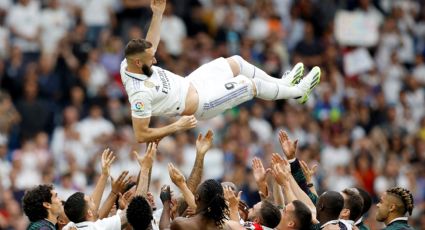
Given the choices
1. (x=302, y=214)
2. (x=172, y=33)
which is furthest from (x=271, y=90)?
(x=172, y=33)

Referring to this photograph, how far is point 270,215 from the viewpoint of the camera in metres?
12.9

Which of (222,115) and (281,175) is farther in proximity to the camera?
(222,115)

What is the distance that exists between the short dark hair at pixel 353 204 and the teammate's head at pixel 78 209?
300 centimetres

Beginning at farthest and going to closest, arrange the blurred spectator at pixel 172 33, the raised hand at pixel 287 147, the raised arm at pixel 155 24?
the blurred spectator at pixel 172 33 < the raised arm at pixel 155 24 < the raised hand at pixel 287 147

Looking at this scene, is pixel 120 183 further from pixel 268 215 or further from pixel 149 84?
pixel 268 215

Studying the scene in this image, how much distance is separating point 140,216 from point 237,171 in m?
9.51

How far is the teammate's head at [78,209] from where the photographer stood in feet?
41.2

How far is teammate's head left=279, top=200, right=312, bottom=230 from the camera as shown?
494 inches

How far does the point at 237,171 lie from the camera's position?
21453mm

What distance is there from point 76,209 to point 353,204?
3.21 m

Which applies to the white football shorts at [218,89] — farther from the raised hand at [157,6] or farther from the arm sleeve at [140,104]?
the raised hand at [157,6]

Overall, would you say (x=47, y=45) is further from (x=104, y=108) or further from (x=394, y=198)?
(x=394, y=198)

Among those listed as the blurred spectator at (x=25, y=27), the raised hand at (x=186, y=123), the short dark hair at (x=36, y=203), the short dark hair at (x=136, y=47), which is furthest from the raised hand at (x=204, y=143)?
the blurred spectator at (x=25, y=27)

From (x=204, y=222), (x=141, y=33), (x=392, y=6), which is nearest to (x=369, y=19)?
(x=392, y=6)
